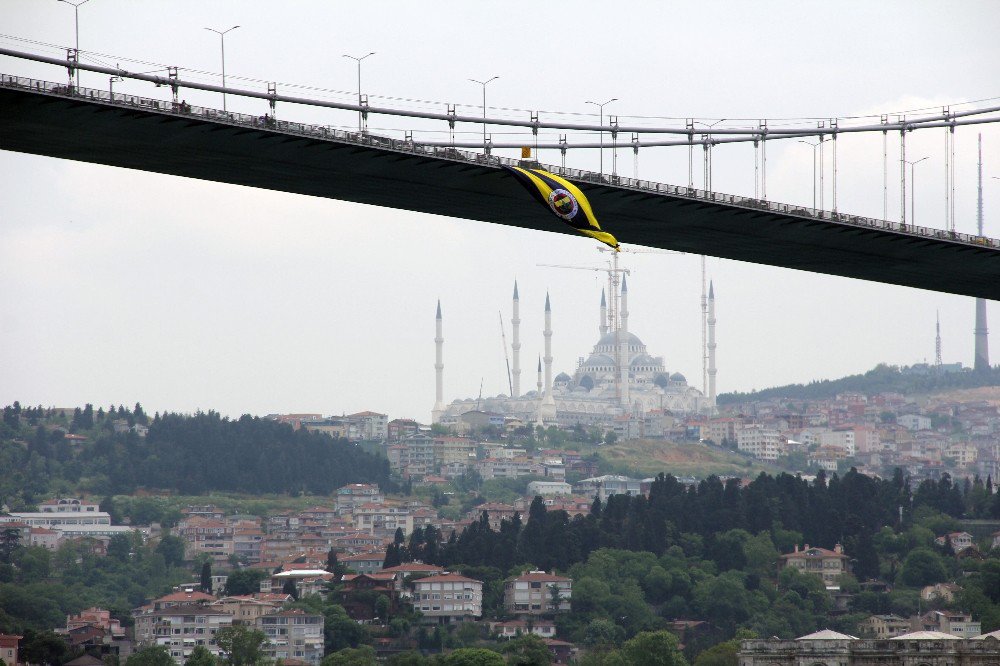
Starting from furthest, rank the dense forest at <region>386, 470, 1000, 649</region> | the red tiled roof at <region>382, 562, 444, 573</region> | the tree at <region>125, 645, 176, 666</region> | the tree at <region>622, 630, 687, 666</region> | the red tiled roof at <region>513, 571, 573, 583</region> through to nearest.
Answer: the red tiled roof at <region>382, 562, 444, 573</region>, the red tiled roof at <region>513, 571, 573, 583</region>, the dense forest at <region>386, 470, 1000, 649</region>, the tree at <region>125, 645, 176, 666</region>, the tree at <region>622, 630, 687, 666</region>

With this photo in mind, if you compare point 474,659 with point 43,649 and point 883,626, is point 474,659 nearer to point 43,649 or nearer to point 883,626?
point 43,649

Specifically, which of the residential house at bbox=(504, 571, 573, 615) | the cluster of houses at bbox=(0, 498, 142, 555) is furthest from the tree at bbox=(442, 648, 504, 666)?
the cluster of houses at bbox=(0, 498, 142, 555)

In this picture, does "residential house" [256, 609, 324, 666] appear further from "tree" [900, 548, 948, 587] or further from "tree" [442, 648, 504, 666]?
"tree" [900, 548, 948, 587]

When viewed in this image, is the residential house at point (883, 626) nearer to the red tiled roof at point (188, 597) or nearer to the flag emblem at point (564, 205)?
the red tiled roof at point (188, 597)

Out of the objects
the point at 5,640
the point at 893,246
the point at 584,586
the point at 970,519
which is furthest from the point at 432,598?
the point at 893,246

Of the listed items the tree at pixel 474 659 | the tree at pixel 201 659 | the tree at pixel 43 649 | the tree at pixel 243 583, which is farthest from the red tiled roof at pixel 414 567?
the tree at pixel 474 659

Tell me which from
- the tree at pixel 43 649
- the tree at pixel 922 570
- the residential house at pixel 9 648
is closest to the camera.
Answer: the residential house at pixel 9 648
